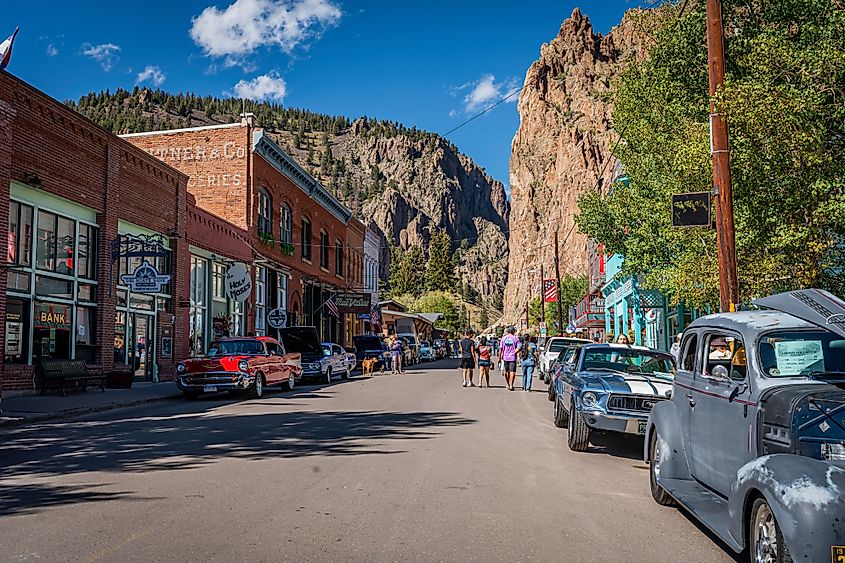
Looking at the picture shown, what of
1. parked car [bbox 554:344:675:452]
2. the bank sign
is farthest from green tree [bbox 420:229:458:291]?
parked car [bbox 554:344:675:452]

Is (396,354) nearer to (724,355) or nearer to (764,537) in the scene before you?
(724,355)

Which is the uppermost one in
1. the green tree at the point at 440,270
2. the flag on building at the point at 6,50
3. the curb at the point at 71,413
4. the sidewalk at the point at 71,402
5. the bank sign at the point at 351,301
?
the green tree at the point at 440,270

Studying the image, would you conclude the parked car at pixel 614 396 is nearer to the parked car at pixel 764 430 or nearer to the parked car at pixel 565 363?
the parked car at pixel 565 363

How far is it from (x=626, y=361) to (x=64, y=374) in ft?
48.4

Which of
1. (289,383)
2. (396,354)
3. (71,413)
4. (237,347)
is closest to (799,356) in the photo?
(71,413)

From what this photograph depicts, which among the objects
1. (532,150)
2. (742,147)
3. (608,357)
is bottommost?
(608,357)

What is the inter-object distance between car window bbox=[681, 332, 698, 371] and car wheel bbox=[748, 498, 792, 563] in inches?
93.0

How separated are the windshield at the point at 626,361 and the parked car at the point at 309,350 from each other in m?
16.4

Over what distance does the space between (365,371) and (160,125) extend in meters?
139

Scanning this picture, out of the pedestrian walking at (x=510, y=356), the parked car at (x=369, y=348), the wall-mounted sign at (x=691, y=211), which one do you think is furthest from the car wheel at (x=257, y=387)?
the parked car at (x=369, y=348)

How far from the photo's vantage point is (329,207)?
51.7 meters

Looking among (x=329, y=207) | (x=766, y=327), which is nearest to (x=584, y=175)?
(x=329, y=207)

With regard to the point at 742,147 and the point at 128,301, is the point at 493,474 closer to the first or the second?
the point at 742,147

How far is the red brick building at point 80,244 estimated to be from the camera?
19.6 meters
